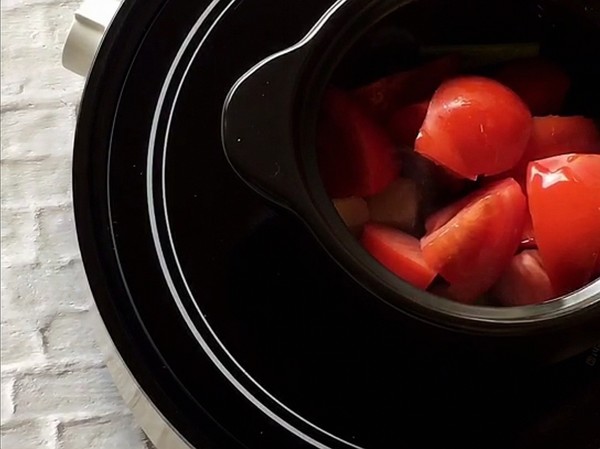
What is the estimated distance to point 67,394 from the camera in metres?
0.81

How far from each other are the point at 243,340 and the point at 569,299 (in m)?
0.20

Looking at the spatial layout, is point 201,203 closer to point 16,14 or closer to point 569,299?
point 569,299

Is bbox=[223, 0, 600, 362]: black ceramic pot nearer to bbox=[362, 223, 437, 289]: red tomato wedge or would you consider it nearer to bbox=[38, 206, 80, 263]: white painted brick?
bbox=[362, 223, 437, 289]: red tomato wedge

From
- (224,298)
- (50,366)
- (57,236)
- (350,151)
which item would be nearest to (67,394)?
(50,366)

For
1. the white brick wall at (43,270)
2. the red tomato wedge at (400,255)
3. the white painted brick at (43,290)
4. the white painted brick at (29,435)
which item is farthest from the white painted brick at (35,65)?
the red tomato wedge at (400,255)

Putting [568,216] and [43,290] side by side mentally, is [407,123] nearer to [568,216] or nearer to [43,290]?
[568,216]

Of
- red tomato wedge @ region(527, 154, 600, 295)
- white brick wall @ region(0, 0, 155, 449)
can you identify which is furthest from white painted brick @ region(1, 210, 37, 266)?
red tomato wedge @ region(527, 154, 600, 295)

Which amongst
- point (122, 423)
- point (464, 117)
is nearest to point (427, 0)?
point (464, 117)

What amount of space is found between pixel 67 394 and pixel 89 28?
0.30m

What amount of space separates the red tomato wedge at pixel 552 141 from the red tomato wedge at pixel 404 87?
7 cm

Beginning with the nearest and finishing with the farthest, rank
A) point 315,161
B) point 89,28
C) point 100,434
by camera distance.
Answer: point 315,161
point 89,28
point 100,434

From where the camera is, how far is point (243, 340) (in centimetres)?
62

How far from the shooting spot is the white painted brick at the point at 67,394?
0.81 meters

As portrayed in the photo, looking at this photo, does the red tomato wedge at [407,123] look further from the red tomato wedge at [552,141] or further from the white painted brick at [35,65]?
the white painted brick at [35,65]
